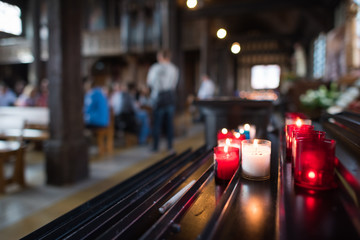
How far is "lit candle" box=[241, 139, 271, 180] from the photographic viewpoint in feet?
3.36

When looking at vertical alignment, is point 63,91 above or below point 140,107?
above

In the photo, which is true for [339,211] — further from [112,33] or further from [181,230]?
→ [112,33]

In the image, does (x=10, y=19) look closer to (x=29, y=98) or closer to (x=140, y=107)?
(x=140, y=107)

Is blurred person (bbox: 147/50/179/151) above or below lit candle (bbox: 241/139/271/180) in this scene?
above

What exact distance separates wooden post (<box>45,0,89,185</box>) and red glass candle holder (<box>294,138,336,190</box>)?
129 inches

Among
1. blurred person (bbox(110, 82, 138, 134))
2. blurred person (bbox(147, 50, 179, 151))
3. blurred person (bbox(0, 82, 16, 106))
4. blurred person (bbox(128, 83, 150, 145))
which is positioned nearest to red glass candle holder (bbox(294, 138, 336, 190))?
blurred person (bbox(147, 50, 179, 151))

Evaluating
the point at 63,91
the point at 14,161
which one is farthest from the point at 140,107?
the point at 14,161

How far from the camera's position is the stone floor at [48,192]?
8.39 ft

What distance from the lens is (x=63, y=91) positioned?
358 cm

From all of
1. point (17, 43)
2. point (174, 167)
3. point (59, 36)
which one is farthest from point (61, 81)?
point (17, 43)

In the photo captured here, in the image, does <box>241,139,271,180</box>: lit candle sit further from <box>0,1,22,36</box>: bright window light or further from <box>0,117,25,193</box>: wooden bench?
<box>0,117,25,193</box>: wooden bench

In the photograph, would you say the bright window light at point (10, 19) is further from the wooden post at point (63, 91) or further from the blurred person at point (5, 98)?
the blurred person at point (5, 98)

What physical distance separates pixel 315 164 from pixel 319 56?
9408 millimetres

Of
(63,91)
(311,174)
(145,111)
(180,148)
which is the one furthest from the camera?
(145,111)
